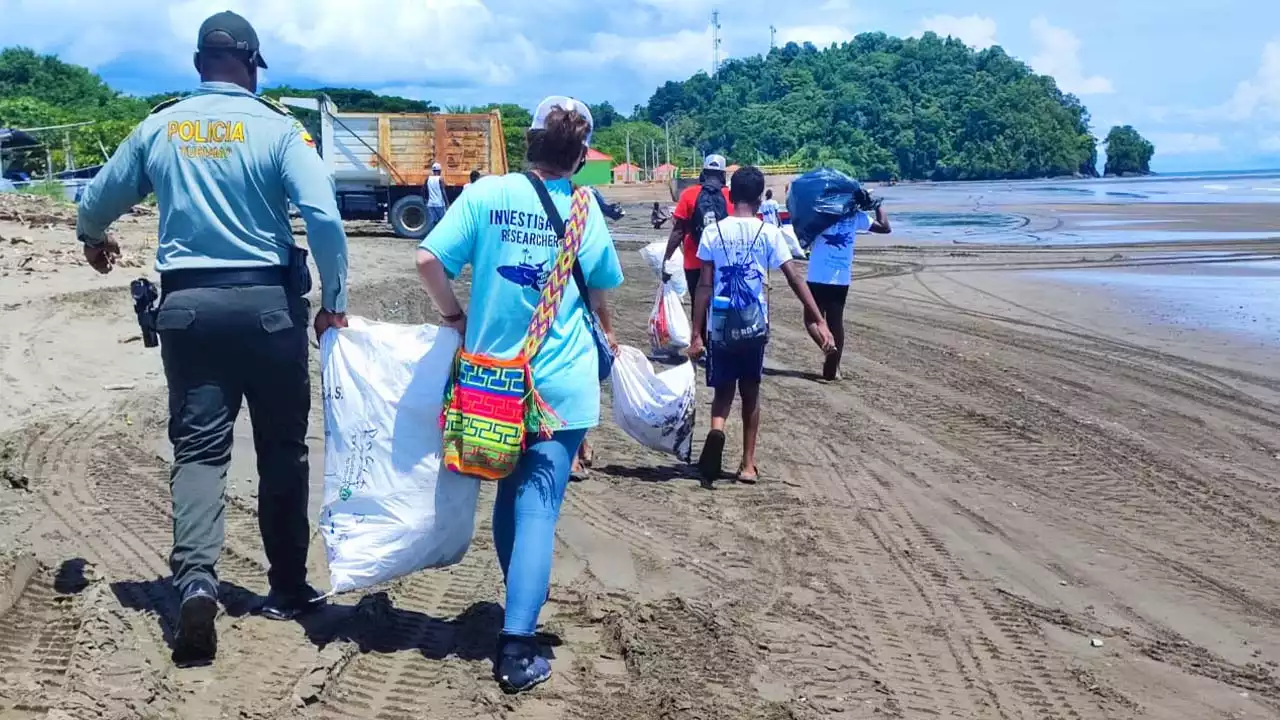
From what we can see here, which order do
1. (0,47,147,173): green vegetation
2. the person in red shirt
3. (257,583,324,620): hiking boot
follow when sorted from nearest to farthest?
(257,583,324,620): hiking boot < the person in red shirt < (0,47,147,173): green vegetation

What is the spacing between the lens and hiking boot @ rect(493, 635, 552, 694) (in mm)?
3904

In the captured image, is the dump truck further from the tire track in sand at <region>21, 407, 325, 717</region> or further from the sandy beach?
the tire track in sand at <region>21, 407, 325, 717</region>

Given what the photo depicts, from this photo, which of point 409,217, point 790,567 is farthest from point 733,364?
point 409,217

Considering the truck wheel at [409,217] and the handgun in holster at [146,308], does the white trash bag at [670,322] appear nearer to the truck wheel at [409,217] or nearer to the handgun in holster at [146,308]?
the handgun in holster at [146,308]

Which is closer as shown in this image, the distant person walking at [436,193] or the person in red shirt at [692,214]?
the person in red shirt at [692,214]

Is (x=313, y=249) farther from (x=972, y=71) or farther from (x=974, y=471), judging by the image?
(x=972, y=71)

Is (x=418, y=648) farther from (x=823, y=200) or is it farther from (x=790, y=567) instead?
(x=823, y=200)

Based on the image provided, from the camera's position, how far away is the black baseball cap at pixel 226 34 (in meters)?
4.11

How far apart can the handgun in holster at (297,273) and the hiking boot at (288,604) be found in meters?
1.11

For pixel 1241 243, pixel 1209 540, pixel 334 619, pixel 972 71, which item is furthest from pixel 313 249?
pixel 972 71

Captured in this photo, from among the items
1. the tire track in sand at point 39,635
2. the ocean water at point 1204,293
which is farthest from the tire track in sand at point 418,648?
the ocean water at point 1204,293

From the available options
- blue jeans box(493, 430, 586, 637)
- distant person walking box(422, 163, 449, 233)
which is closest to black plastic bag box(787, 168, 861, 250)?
blue jeans box(493, 430, 586, 637)

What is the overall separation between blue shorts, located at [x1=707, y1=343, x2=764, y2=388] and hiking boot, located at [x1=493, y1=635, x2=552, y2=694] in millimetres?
2994

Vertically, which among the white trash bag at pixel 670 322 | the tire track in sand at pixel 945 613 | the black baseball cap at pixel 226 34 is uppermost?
the black baseball cap at pixel 226 34
